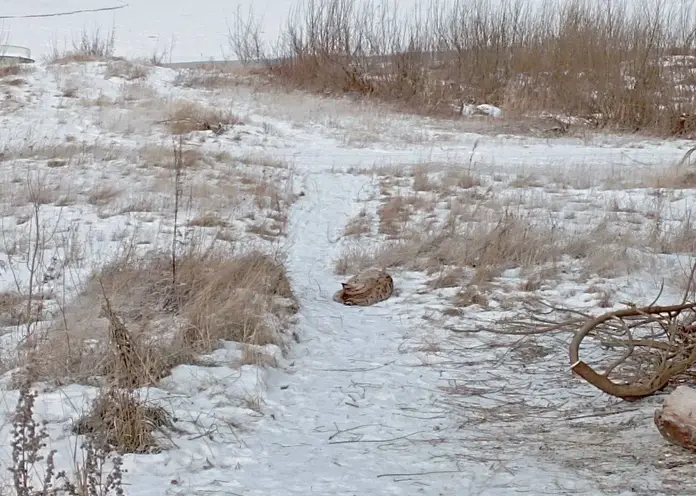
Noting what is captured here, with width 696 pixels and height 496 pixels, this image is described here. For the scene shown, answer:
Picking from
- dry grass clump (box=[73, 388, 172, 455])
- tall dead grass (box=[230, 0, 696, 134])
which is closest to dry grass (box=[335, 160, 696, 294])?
dry grass clump (box=[73, 388, 172, 455])

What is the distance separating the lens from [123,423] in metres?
3.15

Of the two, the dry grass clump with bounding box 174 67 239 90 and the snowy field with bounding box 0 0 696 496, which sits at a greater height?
the dry grass clump with bounding box 174 67 239 90

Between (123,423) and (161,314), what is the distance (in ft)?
4.99

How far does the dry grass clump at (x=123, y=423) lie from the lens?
3.12m

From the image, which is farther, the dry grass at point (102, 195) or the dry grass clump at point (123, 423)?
the dry grass at point (102, 195)

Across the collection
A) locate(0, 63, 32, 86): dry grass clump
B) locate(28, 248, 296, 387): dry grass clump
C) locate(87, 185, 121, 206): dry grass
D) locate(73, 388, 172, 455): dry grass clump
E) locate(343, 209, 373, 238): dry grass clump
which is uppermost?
locate(0, 63, 32, 86): dry grass clump

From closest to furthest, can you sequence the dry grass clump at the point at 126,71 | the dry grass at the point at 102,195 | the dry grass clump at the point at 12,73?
1. the dry grass at the point at 102,195
2. the dry grass clump at the point at 12,73
3. the dry grass clump at the point at 126,71

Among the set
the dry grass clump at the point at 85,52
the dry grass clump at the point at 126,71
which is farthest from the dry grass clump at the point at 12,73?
the dry grass clump at the point at 126,71

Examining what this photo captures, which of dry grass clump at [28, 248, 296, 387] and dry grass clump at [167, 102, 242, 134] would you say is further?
dry grass clump at [167, 102, 242, 134]

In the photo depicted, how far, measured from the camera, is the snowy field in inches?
123

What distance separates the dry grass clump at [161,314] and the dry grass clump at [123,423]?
0.75ft

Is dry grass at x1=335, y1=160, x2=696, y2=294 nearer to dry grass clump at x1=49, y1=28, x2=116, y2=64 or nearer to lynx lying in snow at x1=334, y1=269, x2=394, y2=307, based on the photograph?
lynx lying in snow at x1=334, y1=269, x2=394, y2=307

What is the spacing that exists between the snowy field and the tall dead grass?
227 cm

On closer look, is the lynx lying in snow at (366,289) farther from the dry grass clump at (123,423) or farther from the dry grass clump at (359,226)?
the dry grass clump at (123,423)
